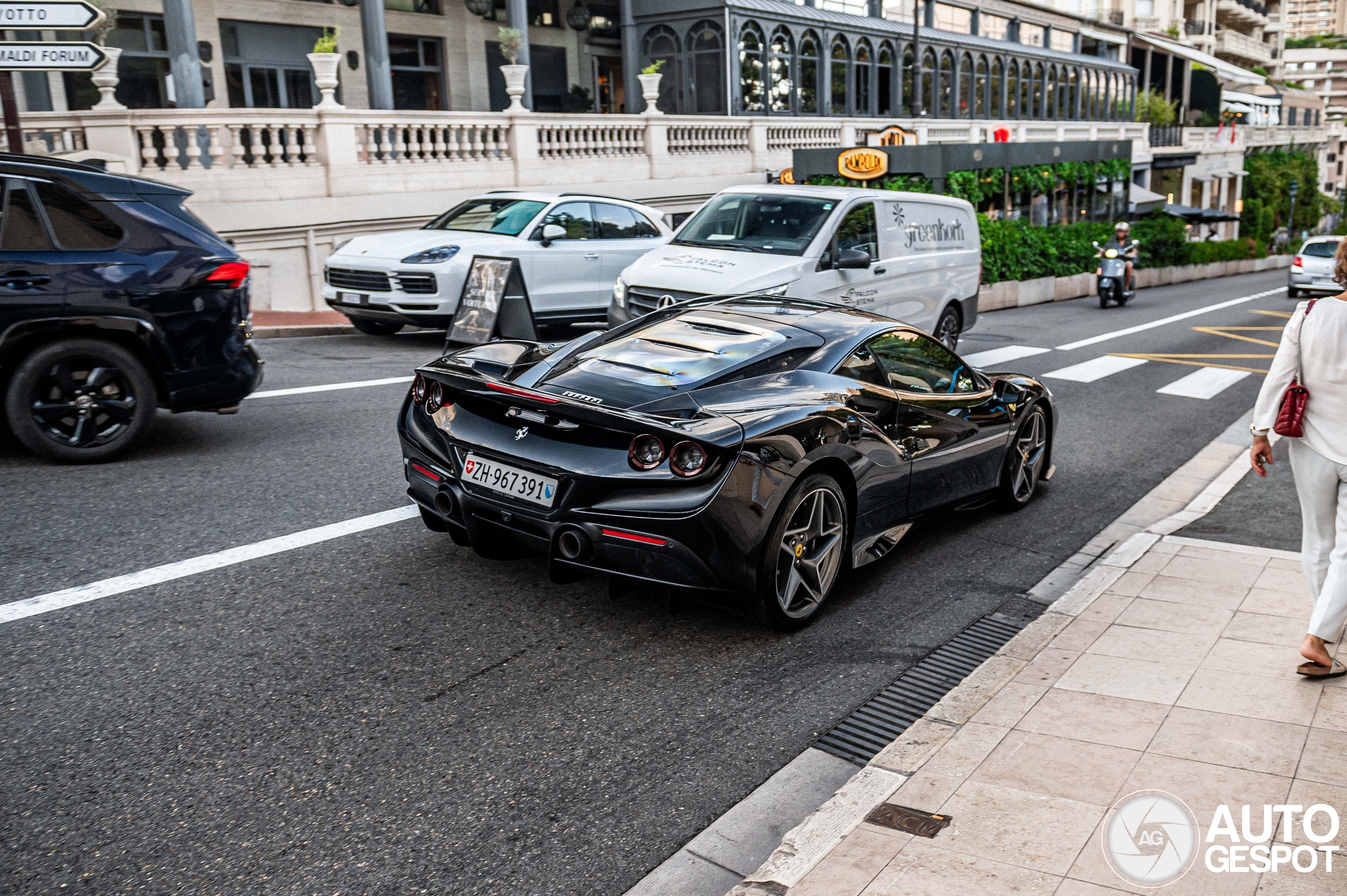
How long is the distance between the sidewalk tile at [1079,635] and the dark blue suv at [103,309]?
5.51m

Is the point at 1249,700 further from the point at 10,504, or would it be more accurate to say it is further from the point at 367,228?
the point at 367,228

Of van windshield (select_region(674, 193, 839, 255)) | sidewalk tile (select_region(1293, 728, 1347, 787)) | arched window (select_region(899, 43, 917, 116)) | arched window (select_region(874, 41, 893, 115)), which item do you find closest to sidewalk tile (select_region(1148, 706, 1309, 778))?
sidewalk tile (select_region(1293, 728, 1347, 787))

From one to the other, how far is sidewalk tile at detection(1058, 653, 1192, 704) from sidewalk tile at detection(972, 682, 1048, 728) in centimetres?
16

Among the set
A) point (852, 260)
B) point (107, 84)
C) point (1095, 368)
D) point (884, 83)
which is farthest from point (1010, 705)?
point (884, 83)

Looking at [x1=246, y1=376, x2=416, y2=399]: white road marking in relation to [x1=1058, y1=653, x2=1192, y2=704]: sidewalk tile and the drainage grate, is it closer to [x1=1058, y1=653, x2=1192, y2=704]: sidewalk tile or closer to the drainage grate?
the drainage grate

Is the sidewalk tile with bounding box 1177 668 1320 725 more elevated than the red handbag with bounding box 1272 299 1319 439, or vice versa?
the red handbag with bounding box 1272 299 1319 439

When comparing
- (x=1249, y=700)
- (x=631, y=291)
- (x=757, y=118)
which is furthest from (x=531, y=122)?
(x=1249, y=700)

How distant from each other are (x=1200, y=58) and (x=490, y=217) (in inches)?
3008

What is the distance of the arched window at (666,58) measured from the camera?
110 ft

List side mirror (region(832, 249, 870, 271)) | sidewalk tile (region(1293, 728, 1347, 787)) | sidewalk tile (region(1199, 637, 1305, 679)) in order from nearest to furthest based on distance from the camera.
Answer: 1. sidewalk tile (region(1293, 728, 1347, 787))
2. sidewalk tile (region(1199, 637, 1305, 679))
3. side mirror (region(832, 249, 870, 271))

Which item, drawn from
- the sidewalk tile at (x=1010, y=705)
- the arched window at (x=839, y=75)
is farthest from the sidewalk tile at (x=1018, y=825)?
the arched window at (x=839, y=75)

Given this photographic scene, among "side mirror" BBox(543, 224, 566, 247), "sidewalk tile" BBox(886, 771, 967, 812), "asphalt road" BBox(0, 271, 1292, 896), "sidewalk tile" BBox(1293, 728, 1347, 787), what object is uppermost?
"side mirror" BBox(543, 224, 566, 247)

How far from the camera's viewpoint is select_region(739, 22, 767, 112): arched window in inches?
1308

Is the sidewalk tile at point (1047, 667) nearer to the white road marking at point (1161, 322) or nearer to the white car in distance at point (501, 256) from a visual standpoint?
the white car in distance at point (501, 256)
